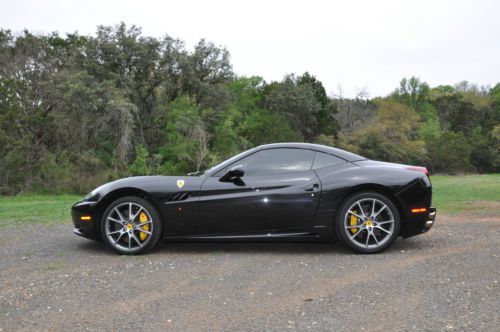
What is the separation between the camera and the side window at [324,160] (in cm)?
565

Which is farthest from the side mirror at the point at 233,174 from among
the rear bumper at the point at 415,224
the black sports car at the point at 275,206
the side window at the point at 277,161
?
the rear bumper at the point at 415,224

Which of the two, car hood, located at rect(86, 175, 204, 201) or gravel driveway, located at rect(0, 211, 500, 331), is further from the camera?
car hood, located at rect(86, 175, 204, 201)

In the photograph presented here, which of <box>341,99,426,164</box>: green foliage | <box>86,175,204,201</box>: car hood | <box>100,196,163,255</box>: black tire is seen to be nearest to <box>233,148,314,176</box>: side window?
<box>86,175,204,201</box>: car hood

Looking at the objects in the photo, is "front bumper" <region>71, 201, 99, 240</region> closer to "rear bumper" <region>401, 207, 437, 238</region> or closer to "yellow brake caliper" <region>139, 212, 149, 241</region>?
"yellow brake caliper" <region>139, 212, 149, 241</region>

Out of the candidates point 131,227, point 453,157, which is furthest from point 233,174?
point 453,157

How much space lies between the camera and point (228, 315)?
3.50 m

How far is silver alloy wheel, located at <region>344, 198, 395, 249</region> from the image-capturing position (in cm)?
543

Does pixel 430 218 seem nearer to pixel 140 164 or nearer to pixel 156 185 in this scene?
pixel 156 185

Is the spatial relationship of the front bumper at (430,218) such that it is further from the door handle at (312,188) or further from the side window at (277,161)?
the side window at (277,161)

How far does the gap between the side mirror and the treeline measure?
21438mm

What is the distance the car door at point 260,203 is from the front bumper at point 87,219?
1297 millimetres

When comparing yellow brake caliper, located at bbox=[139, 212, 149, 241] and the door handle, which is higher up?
the door handle

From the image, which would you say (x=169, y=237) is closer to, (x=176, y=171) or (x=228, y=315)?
(x=228, y=315)

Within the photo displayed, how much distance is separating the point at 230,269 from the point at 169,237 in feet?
3.53
